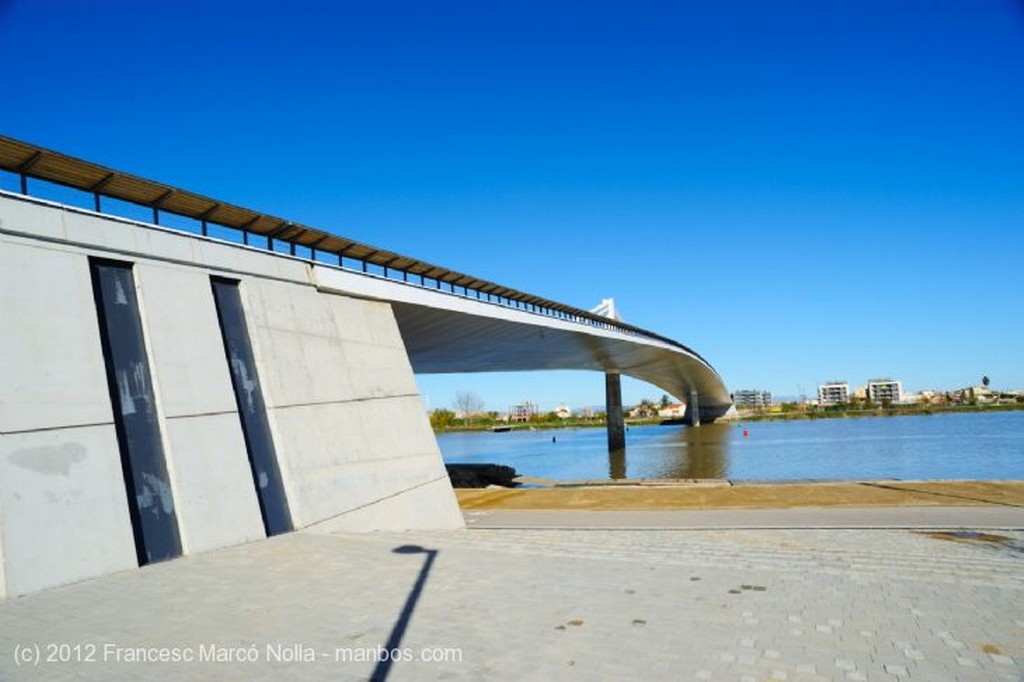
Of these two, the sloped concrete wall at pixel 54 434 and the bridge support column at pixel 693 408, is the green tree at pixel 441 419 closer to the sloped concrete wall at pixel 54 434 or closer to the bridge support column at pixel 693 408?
the bridge support column at pixel 693 408

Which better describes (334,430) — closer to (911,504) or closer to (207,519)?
(207,519)

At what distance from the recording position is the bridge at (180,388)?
8172 mm

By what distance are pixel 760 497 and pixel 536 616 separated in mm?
14341

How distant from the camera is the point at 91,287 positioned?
948 centimetres

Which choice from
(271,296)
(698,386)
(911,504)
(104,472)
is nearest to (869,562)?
(911,504)

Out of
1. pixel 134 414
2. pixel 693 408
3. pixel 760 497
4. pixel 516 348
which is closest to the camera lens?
pixel 134 414

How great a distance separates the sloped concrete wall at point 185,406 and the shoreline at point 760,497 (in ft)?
17.7

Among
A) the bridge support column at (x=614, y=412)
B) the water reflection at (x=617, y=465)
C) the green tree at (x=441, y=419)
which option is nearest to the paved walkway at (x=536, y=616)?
the water reflection at (x=617, y=465)

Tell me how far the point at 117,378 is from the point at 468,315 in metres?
15.2

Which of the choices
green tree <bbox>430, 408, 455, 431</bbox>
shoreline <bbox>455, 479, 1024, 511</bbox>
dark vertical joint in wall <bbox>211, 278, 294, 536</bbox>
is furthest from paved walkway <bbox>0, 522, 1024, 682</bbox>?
green tree <bbox>430, 408, 455, 431</bbox>

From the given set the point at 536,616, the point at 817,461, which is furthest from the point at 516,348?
the point at 536,616

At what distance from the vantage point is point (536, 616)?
6.67 metres

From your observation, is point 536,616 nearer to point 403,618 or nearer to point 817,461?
point 403,618

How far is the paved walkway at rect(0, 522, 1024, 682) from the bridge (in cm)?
80
